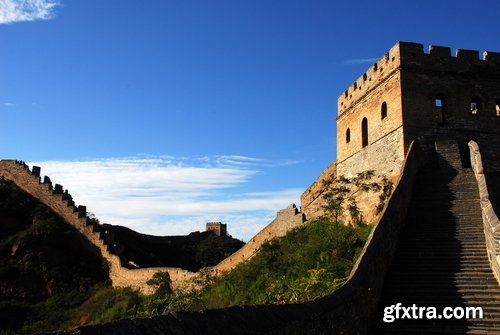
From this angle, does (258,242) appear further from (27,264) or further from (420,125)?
(27,264)

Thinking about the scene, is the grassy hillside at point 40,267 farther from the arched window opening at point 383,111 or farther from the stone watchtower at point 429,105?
the arched window opening at point 383,111

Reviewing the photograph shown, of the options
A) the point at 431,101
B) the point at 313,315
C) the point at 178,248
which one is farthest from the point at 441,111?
the point at 178,248

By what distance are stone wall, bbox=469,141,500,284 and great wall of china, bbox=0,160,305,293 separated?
9789 millimetres

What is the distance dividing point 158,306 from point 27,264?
1291 centimetres

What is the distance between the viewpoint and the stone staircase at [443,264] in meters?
8.70

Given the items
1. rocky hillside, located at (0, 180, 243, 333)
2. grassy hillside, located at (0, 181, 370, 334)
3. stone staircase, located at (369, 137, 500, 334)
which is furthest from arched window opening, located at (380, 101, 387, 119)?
rocky hillside, located at (0, 180, 243, 333)

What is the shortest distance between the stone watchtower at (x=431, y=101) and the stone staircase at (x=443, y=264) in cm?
247

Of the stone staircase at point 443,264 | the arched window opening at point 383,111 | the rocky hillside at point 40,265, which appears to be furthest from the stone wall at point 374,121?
the rocky hillside at point 40,265

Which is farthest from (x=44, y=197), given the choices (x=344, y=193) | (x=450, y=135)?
(x=450, y=135)

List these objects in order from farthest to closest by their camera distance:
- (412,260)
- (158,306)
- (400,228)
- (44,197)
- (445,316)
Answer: (44,197) → (158,306) → (400,228) → (412,260) → (445,316)

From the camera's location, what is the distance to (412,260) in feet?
37.7

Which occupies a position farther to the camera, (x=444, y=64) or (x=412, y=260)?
(x=444, y=64)

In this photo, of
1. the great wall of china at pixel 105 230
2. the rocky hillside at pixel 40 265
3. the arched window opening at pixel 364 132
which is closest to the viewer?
the arched window opening at pixel 364 132

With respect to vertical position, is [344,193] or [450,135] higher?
[450,135]
